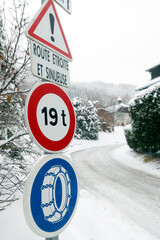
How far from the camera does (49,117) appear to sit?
53.0 inches

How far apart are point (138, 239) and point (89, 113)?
26.4 meters

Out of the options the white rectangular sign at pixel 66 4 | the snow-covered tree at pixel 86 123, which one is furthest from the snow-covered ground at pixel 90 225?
the snow-covered tree at pixel 86 123

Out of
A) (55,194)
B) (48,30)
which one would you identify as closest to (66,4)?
(48,30)

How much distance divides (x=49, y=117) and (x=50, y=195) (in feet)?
1.94

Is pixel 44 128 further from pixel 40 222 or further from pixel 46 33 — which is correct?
pixel 46 33

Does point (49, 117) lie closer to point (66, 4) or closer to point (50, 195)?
point (50, 195)

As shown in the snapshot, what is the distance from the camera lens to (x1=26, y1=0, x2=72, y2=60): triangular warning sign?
145 centimetres

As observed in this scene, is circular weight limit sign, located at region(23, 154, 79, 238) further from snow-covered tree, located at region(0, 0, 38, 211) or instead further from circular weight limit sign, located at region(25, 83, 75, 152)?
snow-covered tree, located at region(0, 0, 38, 211)

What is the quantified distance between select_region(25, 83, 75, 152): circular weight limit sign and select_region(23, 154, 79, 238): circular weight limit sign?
0.13 metres

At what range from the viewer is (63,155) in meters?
1.38

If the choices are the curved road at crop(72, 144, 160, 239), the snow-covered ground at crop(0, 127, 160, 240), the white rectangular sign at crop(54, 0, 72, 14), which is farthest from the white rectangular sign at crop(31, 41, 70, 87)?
the curved road at crop(72, 144, 160, 239)

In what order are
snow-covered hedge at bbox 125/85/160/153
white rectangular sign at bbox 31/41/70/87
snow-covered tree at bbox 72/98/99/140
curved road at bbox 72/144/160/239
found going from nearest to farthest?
white rectangular sign at bbox 31/41/70/87, curved road at bbox 72/144/160/239, snow-covered hedge at bbox 125/85/160/153, snow-covered tree at bbox 72/98/99/140

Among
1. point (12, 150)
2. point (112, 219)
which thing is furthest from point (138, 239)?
point (12, 150)

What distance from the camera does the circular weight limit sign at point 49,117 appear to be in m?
1.22
